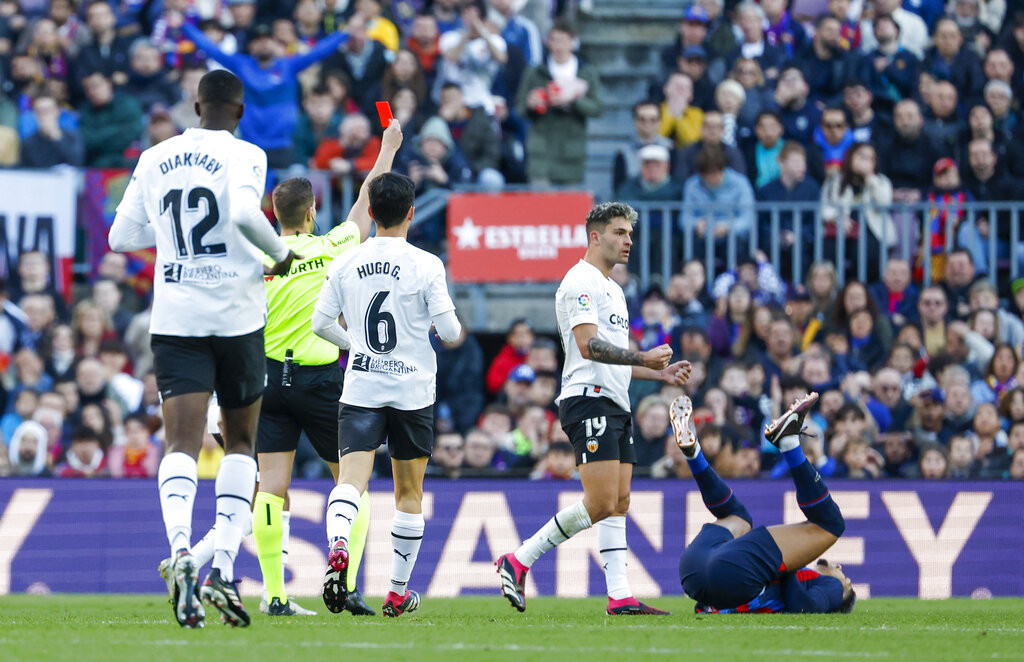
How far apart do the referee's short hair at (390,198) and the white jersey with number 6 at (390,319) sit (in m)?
0.19

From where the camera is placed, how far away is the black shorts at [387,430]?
8.09 metres

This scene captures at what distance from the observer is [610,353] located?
8500mm

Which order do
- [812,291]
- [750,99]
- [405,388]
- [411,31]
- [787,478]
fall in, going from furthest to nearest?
[411,31] < [750,99] < [812,291] < [787,478] < [405,388]

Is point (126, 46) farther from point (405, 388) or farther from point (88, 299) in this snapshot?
point (405, 388)

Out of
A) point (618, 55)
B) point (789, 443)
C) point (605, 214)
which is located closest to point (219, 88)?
point (605, 214)

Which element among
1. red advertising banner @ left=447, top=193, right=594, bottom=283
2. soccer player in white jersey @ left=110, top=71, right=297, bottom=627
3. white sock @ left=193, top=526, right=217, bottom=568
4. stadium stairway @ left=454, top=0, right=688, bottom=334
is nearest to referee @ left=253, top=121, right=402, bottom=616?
white sock @ left=193, top=526, right=217, bottom=568

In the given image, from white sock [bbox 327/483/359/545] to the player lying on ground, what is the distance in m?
2.09

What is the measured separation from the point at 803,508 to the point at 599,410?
1.35 meters

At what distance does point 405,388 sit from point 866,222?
8.56 metres

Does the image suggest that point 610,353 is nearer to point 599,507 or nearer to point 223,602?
point 599,507

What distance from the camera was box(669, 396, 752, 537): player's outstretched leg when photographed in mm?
9133

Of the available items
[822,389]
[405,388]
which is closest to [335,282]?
[405,388]

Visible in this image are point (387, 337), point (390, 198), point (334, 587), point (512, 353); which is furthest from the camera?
point (512, 353)

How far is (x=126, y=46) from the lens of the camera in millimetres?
17438
